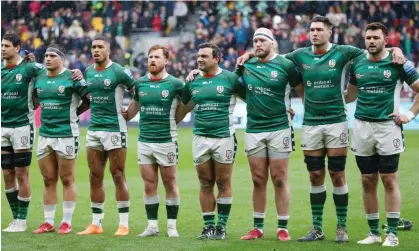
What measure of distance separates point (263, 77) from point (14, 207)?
12.8 feet

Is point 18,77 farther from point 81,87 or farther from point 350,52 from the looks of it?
point 350,52

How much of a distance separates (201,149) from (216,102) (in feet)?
1.93

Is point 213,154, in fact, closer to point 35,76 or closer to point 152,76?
point 152,76

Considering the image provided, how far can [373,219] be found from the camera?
10156 mm

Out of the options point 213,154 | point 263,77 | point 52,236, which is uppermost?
point 263,77

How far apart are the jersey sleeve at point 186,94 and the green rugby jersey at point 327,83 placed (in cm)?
147

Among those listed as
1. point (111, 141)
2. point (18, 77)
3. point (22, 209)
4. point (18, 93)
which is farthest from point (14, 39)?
point (22, 209)

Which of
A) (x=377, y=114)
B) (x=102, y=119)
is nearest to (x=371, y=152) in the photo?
(x=377, y=114)

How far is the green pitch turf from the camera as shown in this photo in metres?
10.1

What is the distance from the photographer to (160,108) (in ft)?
35.6

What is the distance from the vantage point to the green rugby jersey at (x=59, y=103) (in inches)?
445

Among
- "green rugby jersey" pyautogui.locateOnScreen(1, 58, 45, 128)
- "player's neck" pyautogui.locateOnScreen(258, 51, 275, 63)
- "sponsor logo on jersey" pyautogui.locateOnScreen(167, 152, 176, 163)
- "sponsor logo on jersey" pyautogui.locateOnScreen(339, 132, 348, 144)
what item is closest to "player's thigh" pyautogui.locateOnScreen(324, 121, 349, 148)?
"sponsor logo on jersey" pyautogui.locateOnScreen(339, 132, 348, 144)

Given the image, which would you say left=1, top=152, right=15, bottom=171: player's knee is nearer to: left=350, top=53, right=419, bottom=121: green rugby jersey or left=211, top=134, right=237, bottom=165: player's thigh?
left=211, top=134, right=237, bottom=165: player's thigh

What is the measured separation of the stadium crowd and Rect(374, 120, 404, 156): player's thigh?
60.5 feet
